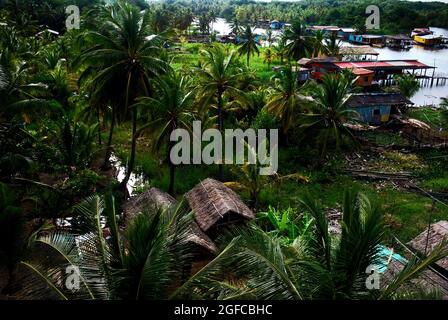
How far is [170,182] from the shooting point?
22.4 metres

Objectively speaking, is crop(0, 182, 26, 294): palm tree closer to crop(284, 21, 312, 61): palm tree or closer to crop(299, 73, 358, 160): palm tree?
crop(299, 73, 358, 160): palm tree

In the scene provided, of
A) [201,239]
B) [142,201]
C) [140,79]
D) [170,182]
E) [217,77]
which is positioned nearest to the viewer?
[201,239]

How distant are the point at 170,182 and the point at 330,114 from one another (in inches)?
399

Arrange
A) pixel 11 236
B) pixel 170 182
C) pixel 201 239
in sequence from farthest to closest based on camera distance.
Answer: pixel 170 182, pixel 201 239, pixel 11 236

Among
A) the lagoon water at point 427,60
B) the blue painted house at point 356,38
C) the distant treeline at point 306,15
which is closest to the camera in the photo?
the lagoon water at point 427,60

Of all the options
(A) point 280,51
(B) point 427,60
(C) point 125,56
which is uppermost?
(C) point 125,56

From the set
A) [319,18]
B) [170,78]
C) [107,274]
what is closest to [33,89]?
[170,78]

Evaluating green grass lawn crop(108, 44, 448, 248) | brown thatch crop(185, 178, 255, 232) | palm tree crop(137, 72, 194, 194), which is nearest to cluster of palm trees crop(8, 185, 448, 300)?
brown thatch crop(185, 178, 255, 232)

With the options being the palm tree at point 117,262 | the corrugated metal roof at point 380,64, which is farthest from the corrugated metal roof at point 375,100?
the palm tree at point 117,262

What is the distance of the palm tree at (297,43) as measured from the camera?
167 ft

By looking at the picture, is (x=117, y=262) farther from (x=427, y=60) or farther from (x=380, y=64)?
(x=427, y=60)

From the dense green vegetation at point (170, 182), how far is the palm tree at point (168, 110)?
0.22 feet

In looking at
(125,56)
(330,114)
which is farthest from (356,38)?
(125,56)

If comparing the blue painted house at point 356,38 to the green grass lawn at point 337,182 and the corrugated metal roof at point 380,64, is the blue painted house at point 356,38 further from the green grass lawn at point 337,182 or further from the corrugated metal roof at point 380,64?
the green grass lawn at point 337,182
